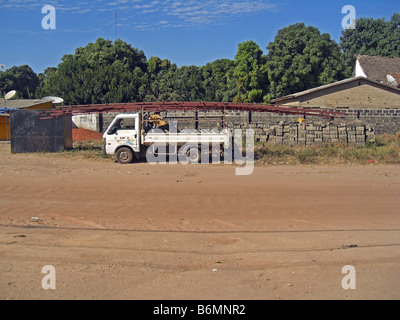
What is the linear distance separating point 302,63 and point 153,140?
24.0 metres

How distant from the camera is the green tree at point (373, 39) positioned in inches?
1893

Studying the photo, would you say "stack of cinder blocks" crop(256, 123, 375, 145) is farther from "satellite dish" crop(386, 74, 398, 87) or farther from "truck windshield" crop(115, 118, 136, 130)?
"satellite dish" crop(386, 74, 398, 87)

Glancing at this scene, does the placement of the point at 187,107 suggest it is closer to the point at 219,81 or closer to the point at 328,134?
the point at 328,134

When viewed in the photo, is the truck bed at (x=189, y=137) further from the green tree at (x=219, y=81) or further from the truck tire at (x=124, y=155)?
the green tree at (x=219, y=81)

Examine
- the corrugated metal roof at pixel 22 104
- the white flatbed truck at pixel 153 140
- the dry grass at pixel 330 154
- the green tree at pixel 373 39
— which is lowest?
the dry grass at pixel 330 154

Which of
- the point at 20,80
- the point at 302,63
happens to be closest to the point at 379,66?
the point at 302,63

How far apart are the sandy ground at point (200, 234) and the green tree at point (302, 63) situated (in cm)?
2426

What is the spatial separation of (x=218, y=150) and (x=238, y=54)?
87.8 feet

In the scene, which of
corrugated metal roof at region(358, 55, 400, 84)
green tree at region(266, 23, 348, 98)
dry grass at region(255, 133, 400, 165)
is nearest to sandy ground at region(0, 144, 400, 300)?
dry grass at region(255, 133, 400, 165)

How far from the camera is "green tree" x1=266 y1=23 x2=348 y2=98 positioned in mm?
36594

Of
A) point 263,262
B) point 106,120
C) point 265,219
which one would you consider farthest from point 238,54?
point 263,262

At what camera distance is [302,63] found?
3659cm

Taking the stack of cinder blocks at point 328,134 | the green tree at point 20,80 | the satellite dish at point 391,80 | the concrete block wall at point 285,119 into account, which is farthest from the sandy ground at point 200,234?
the green tree at point 20,80
